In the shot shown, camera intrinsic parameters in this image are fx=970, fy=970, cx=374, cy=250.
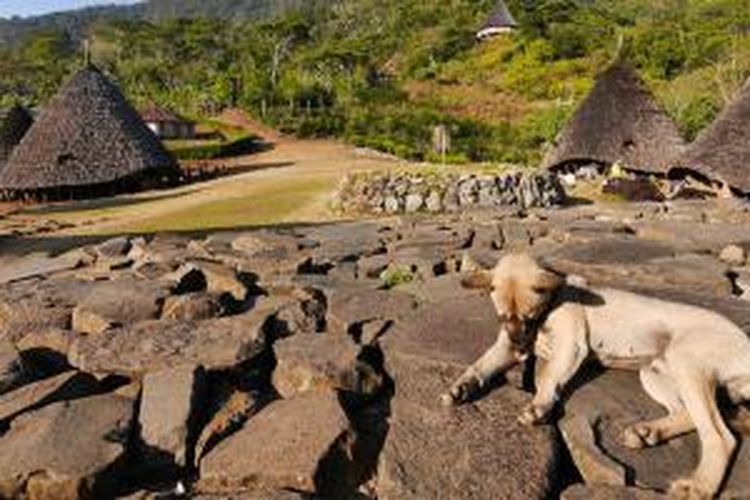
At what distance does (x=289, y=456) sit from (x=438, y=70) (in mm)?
64489

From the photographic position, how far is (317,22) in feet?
341

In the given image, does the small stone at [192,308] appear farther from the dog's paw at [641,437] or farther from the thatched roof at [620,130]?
the thatched roof at [620,130]

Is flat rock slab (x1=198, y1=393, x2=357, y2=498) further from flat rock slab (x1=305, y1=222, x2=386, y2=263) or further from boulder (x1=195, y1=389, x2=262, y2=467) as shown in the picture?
flat rock slab (x1=305, y1=222, x2=386, y2=263)

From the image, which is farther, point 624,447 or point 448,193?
point 448,193

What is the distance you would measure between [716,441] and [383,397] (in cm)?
177

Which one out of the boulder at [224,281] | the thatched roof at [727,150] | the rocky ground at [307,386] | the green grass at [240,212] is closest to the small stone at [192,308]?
the rocky ground at [307,386]

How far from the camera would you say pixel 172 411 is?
16.3 ft

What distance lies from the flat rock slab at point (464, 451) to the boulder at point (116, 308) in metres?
2.21

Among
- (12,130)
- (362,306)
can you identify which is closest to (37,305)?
(362,306)

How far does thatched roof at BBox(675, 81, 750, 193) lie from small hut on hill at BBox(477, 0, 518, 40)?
52.3 metres

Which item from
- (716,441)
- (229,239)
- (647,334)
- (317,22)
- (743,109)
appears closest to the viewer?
(716,441)

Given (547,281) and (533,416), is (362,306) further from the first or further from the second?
(533,416)

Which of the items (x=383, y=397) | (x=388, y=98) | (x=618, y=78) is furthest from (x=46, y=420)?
(x=388, y=98)

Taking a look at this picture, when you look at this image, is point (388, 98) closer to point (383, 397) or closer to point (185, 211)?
point (185, 211)
